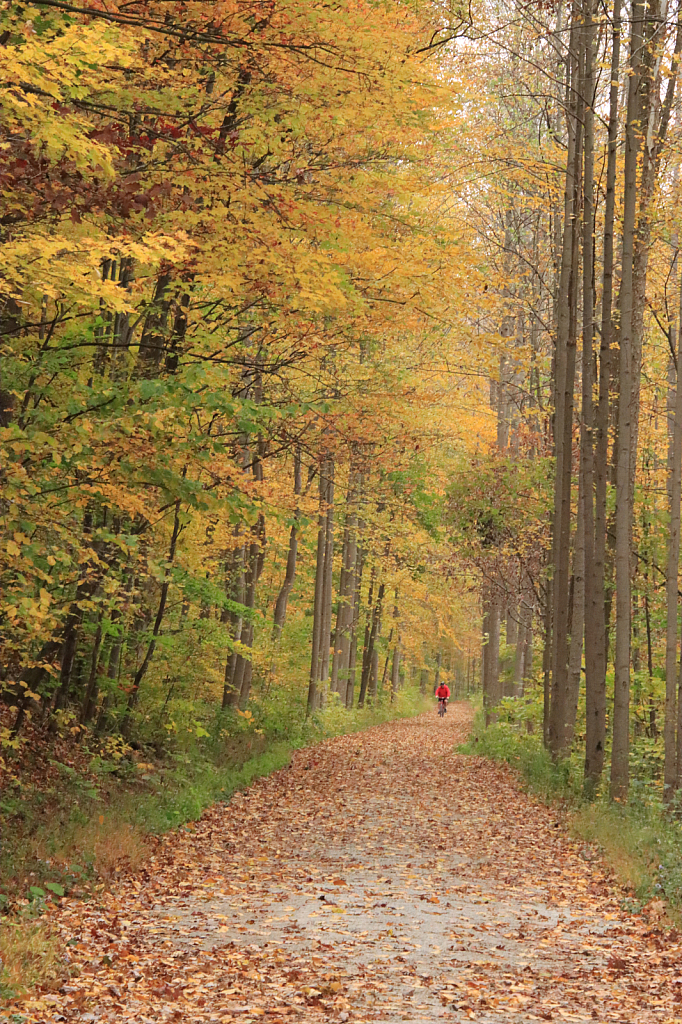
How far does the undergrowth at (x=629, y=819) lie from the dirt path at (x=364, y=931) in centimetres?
33

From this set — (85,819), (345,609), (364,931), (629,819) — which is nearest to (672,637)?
(629,819)

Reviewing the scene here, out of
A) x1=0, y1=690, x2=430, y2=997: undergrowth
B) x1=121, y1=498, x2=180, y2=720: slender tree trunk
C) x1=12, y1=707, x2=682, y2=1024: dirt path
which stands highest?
x1=121, y1=498, x2=180, y2=720: slender tree trunk

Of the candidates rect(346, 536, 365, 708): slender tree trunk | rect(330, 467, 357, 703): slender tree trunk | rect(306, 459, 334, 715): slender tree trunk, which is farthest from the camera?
rect(346, 536, 365, 708): slender tree trunk

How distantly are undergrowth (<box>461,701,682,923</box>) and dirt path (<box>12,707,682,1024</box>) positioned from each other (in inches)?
12.8

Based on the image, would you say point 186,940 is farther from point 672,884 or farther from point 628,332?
point 628,332

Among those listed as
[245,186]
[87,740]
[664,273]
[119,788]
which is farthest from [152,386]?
[664,273]

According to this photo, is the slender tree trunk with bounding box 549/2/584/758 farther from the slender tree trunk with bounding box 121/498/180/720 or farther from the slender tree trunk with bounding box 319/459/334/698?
the slender tree trunk with bounding box 319/459/334/698

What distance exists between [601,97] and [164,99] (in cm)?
1112

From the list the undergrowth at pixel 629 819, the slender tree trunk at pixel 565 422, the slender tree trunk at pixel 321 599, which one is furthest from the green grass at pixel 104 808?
the slender tree trunk at pixel 321 599

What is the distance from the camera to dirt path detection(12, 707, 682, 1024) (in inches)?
241

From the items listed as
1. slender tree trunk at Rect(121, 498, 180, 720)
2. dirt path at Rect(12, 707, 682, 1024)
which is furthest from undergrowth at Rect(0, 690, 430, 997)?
slender tree trunk at Rect(121, 498, 180, 720)

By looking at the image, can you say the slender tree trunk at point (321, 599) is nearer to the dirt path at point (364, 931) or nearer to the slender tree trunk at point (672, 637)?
the dirt path at point (364, 931)

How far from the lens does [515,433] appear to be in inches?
1014

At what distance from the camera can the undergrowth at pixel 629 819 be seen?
921 centimetres
